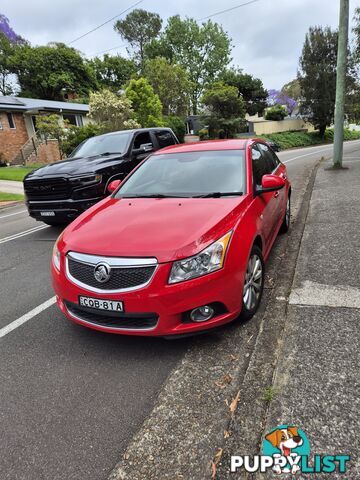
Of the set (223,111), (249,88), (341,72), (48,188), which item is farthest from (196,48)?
(48,188)

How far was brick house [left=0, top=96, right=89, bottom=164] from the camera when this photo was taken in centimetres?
2720

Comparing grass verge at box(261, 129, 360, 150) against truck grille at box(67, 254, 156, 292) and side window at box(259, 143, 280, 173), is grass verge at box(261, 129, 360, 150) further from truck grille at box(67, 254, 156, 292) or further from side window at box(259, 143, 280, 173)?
truck grille at box(67, 254, 156, 292)

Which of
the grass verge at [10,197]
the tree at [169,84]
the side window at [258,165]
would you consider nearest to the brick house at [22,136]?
the tree at [169,84]

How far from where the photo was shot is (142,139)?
27.2 feet

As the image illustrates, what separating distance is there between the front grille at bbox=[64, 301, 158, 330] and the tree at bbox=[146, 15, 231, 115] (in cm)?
5559

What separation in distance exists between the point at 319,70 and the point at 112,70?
106ft

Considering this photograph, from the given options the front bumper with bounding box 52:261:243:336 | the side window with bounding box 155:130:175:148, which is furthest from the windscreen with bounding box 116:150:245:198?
the side window with bounding box 155:130:175:148

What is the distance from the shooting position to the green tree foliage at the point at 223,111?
32.7m

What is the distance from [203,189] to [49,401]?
93.6 inches

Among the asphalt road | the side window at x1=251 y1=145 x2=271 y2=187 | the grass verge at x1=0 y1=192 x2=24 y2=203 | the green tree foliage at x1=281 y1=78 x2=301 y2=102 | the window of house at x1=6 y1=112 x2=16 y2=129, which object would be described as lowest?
the grass verge at x1=0 y1=192 x2=24 y2=203

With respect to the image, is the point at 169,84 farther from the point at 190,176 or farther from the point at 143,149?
the point at 190,176

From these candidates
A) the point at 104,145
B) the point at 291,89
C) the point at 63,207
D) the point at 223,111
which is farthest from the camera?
the point at 291,89

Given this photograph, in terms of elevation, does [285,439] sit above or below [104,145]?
Result: below

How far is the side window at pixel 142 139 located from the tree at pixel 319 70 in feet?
127
